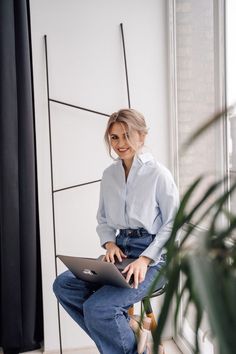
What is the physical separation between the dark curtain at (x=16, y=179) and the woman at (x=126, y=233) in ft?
1.80

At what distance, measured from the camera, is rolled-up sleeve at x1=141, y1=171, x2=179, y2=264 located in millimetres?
1762

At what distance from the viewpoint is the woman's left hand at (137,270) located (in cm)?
169

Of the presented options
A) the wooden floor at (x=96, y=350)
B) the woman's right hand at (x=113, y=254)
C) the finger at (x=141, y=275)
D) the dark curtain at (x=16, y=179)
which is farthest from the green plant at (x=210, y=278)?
the wooden floor at (x=96, y=350)

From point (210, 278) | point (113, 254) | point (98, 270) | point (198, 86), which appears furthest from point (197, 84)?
point (210, 278)

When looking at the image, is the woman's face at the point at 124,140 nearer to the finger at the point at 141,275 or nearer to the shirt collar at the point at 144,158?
the shirt collar at the point at 144,158

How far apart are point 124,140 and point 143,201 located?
296 millimetres

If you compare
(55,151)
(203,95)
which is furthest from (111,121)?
(55,151)

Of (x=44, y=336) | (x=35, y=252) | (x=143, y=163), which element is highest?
(x=143, y=163)

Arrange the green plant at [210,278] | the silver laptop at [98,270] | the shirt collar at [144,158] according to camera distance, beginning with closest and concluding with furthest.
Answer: the green plant at [210,278], the silver laptop at [98,270], the shirt collar at [144,158]

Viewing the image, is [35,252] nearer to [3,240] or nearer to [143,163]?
[3,240]

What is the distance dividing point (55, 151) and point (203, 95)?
3.10 ft

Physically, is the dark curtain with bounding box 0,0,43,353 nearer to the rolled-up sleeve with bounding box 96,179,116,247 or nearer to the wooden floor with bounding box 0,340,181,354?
the wooden floor with bounding box 0,340,181,354

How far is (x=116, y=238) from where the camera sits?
2004 mm

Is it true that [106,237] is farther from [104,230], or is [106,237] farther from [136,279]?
[136,279]
